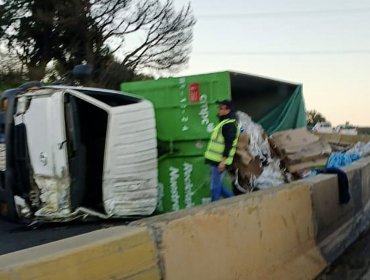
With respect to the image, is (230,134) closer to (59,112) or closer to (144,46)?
(59,112)

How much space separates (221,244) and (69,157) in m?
3.35

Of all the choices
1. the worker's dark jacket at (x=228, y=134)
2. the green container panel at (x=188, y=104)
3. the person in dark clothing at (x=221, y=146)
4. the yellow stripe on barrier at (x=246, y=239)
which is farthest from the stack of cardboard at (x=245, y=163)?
the yellow stripe on barrier at (x=246, y=239)

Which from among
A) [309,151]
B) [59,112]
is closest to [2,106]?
[59,112]

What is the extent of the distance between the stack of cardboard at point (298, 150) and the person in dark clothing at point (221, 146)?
1441mm

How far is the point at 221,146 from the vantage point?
319 inches

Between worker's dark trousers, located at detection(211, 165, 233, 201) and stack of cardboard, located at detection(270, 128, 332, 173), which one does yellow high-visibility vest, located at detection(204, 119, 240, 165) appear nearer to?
worker's dark trousers, located at detection(211, 165, 233, 201)

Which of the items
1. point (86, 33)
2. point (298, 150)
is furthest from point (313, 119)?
point (298, 150)

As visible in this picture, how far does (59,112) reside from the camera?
273 inches

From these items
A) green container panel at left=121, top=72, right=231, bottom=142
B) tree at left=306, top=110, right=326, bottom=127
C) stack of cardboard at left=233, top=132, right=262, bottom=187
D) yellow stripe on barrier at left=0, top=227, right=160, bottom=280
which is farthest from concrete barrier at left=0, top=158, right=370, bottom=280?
tree at left=306, top=110, right=326, bottom=127

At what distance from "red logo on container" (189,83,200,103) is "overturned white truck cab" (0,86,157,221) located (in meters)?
1.12

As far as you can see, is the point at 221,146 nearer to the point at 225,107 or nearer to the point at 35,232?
the point at 225,107

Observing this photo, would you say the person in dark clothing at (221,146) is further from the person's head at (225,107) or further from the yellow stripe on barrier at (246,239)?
the yellow stripe on barrier at (246,239)

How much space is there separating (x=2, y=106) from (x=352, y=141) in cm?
764

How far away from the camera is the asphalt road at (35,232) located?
20.1 feet
